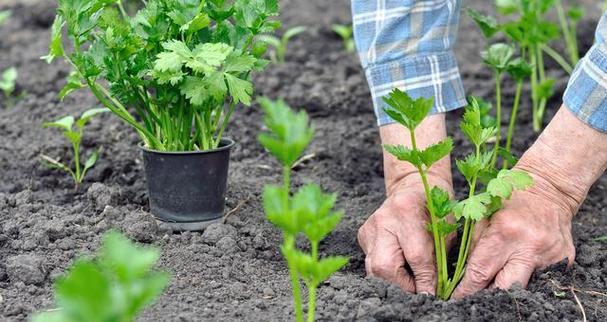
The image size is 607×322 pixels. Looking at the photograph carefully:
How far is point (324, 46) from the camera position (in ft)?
15.4

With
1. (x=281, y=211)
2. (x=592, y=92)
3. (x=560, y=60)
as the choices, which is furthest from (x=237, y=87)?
(x=560, y=60)

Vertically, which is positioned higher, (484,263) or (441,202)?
(441,202)

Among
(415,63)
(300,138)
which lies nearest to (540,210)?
(415,63)

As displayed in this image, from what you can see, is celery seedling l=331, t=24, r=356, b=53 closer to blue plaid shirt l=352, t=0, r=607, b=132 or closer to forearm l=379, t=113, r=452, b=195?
blue plaid shirt l=352, t=0, r=607, b=132

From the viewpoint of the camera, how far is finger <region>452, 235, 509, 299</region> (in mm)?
2094

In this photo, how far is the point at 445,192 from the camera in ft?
6.63

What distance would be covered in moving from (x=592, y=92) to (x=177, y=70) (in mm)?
956

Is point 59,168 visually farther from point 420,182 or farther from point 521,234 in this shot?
point 521,234

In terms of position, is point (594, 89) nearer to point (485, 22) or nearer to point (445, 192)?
point (445, 192)

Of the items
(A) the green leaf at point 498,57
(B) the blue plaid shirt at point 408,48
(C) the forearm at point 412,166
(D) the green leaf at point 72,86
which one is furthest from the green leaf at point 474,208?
(D) the green leaf at point 72,86

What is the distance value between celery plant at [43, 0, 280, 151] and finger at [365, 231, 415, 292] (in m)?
0.47

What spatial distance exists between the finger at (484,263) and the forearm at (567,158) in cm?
19

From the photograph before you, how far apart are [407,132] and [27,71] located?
2467mm

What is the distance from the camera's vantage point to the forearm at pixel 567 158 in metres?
2.12
